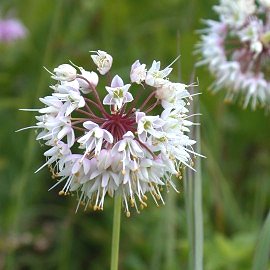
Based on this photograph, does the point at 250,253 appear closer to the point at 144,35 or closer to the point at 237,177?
the point at 237,177

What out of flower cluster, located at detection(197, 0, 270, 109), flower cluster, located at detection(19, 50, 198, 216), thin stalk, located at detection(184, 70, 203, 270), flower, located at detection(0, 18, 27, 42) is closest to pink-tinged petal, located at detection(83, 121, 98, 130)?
flower cluster, located at detection(19, 50, 198, 216)

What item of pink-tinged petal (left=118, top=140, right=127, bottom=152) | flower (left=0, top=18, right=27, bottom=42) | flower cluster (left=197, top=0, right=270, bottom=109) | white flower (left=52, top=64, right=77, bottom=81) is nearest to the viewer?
pink-tinged petal (left=118, top=140, right=127, bottom=152)

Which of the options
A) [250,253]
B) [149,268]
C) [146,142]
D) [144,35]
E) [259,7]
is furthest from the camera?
[144,35]

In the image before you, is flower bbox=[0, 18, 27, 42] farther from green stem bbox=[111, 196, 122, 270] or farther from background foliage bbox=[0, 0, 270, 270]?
green stem bbox=[111, 196, 122, 270]

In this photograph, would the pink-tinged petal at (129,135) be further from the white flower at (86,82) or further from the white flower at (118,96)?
the white flower at (86,82)

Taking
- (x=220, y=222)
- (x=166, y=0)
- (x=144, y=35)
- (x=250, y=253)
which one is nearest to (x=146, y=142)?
(x=250, y=253)

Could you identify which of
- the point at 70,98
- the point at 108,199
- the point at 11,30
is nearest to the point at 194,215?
the point at 70,98

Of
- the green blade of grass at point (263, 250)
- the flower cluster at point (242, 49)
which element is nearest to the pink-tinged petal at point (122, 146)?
the green blade of grass at point (263, 250)
